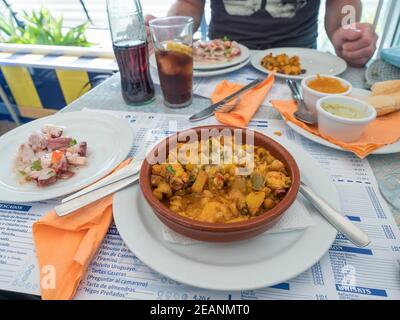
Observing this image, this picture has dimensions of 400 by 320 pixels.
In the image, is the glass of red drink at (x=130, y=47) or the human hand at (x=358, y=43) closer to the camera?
the glass of red drink at (x=130, y=47)

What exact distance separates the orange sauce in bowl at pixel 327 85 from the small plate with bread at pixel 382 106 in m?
0.09

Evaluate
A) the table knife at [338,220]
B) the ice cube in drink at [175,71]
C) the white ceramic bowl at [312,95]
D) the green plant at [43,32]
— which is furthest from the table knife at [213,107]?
the green plant at [43,32]

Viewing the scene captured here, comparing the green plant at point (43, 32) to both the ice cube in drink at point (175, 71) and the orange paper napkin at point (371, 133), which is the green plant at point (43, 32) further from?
the orange paper napkin at point (371, 133)

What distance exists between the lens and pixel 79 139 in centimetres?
94

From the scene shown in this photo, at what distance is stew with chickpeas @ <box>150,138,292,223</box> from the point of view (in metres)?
0.59

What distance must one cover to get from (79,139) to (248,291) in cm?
68

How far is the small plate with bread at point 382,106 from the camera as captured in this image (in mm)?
839

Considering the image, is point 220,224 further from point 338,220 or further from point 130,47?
point 130,47

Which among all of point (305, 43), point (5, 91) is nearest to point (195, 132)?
point (305, 43)

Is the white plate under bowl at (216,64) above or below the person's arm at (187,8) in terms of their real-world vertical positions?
below

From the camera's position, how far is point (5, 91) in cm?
291

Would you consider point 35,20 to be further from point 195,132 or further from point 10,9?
point 195,132

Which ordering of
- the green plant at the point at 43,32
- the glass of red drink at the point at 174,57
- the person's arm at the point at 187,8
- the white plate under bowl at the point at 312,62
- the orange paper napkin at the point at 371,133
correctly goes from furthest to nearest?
the green plant at the point at 43,32, the person's arm at the point at 187,8, the white plate under bowl at the point at 312,62, the glass of red drink at the point at 174,57, the orange paper napkin at the point at 371,133
